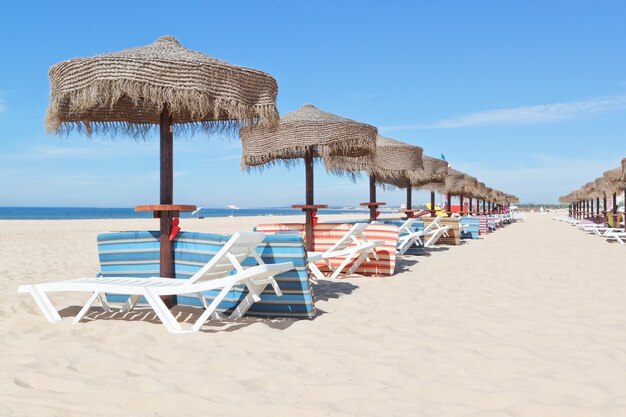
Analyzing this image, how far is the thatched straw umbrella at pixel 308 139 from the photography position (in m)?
6.04

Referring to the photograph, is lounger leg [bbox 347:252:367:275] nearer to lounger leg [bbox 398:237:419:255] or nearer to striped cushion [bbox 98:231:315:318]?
striped cushion [bbox 98:231:315:318]

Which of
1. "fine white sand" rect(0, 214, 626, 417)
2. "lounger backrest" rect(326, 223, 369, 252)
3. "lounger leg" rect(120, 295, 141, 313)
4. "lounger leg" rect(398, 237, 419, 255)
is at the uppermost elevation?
"lounger backrest" rect(326, 223, 369, 252)

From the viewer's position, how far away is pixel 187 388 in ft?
7.74

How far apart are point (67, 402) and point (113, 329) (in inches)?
49.1

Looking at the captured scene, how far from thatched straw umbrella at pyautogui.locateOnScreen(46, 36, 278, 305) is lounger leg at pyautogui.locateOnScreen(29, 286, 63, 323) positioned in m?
0.83

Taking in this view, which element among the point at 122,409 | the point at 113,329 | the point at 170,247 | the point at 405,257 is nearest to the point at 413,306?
the point at 170,247

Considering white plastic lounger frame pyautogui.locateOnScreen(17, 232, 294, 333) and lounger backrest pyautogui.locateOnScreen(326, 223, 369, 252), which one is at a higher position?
lounger backrest pyautogui.locateOnScreen(326, 223, 369, 252)

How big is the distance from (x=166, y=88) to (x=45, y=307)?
172 centimetres

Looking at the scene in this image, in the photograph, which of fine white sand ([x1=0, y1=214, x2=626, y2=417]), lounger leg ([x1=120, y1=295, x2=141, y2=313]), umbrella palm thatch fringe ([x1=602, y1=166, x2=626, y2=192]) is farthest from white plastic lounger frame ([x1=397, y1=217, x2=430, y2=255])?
umbrella palm thatch fringe ([x1=602, y1=166, x2=626, y2=192])

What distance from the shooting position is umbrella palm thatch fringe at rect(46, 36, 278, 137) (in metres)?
3.53

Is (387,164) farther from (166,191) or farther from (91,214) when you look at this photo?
(91,214)

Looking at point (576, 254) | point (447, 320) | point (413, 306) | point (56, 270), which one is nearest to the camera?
point (447, 320)

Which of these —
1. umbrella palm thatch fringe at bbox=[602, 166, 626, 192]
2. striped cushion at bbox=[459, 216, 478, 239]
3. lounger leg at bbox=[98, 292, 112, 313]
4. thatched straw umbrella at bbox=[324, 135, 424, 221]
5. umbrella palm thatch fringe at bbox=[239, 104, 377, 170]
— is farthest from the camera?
striped cushion at bbox=[459, 216, 478, 239]

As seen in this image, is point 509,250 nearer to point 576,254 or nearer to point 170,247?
point 576,254
